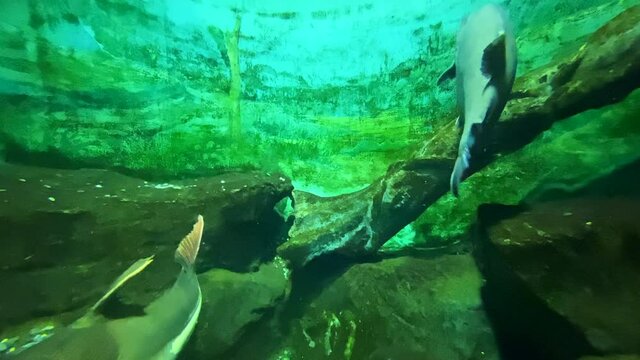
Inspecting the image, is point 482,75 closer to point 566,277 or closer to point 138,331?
point 566,277

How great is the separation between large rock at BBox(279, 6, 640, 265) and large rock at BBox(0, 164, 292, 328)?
75cm

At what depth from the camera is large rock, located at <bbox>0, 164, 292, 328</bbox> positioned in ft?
13.5

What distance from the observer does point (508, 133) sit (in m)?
4.91

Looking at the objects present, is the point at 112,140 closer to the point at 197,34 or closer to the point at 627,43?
the point at 197,34

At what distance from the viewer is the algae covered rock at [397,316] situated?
4.38 m

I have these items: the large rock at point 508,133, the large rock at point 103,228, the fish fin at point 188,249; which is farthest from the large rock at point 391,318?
the fish fin at point 188,249

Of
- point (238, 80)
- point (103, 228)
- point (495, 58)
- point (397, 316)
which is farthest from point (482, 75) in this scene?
point (238, 80)

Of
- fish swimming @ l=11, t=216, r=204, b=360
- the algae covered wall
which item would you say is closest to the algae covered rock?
fish swimming @ l=11, t=216, r=204, b=360

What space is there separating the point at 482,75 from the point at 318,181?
5313mm

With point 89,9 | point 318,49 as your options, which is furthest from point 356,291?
point 89,9

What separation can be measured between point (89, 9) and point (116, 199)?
4.46 metres

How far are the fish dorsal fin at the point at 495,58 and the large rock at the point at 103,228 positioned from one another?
3486mm

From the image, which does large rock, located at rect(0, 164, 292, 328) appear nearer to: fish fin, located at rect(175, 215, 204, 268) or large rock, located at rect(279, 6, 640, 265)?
large rock, located at rect(279, 6, 640, 265)

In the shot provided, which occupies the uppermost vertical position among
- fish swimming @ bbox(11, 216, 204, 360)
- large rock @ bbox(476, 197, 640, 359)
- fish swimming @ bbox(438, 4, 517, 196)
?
fish swimming @ bbox(438, 4, 517, 196)
